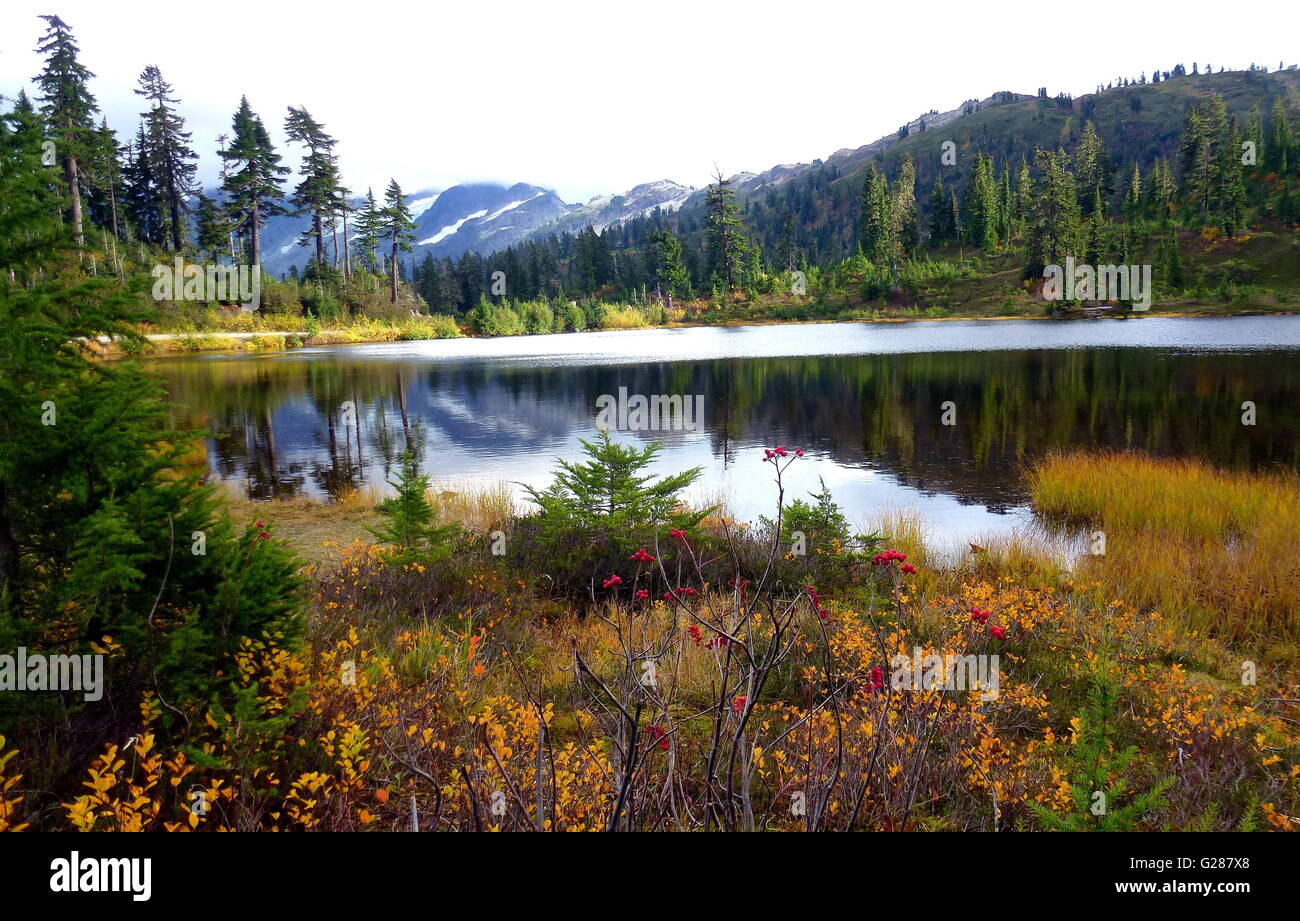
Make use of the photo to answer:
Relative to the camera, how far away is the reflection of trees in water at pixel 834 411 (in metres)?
18.5

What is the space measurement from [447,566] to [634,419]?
60.6ft

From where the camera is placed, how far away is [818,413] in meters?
26.1

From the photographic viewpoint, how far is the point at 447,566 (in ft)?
27.2

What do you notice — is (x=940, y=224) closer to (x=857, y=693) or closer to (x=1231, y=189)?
(x=1231, y=189)

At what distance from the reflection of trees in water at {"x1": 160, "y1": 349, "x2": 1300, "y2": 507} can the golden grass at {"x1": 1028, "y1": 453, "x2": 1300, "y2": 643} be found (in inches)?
58.1

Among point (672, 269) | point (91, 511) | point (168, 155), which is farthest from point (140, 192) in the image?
point (91, 511)

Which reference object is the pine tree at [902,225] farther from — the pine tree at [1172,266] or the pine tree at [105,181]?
the pine tree at [105,181]

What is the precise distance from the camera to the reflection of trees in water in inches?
729

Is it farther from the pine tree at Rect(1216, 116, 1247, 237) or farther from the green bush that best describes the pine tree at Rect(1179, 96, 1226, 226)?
the green bush

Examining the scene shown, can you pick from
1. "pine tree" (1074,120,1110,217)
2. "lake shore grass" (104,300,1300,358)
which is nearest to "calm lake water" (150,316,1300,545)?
"lake shore grass" (104,300,1300,358)

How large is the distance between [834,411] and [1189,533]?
15414mm

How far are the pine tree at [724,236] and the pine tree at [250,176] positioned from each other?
170 feet

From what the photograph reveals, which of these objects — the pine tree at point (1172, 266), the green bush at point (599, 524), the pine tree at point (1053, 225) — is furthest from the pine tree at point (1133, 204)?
the green bush at point (599, 524)
